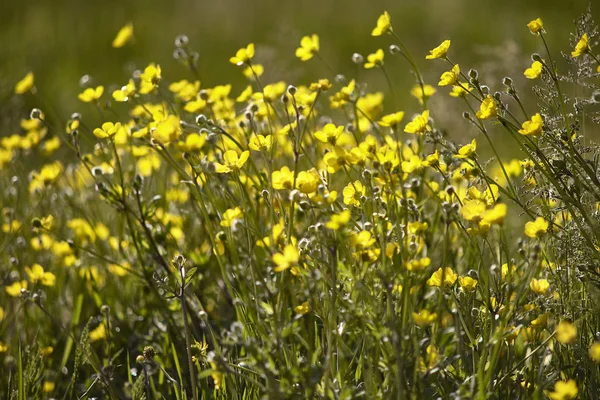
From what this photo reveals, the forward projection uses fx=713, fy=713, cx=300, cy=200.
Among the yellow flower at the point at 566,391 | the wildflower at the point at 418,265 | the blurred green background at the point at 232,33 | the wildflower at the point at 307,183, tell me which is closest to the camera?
the yellow flower at the point at 566,391

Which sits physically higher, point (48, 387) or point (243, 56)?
point (243, 56)

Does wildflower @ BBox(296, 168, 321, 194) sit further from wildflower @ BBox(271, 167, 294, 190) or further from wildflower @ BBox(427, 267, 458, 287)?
wildflower @ BBox(427, 267, 458, 287)

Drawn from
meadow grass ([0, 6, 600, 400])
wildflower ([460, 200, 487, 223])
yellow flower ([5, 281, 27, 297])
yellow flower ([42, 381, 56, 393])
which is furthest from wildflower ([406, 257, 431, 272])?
yellow flower ([5, 281, 27, 297])

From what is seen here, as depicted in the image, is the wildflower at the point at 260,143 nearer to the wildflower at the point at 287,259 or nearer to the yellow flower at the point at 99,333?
the wildflower at the point at 287,259

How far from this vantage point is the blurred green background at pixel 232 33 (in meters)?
5.13

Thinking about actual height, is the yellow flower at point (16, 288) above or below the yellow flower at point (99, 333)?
above

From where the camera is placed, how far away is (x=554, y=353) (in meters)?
1.41

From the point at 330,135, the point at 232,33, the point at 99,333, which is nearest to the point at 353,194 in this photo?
the point at 330,135

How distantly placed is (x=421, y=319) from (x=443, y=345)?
1.90ft

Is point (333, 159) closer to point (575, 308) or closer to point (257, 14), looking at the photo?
point (575, 308)

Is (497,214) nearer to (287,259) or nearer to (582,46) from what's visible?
(287,259)

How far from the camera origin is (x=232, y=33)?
6520 millimetres

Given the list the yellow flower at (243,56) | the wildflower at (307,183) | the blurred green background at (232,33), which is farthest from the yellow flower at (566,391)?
the blurred green background at (232,33)

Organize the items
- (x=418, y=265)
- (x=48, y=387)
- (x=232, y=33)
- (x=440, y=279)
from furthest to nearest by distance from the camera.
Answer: (x=232, y=33)
(x=48, y=387)
(x=440, y=279)
(x=418, y=265)
